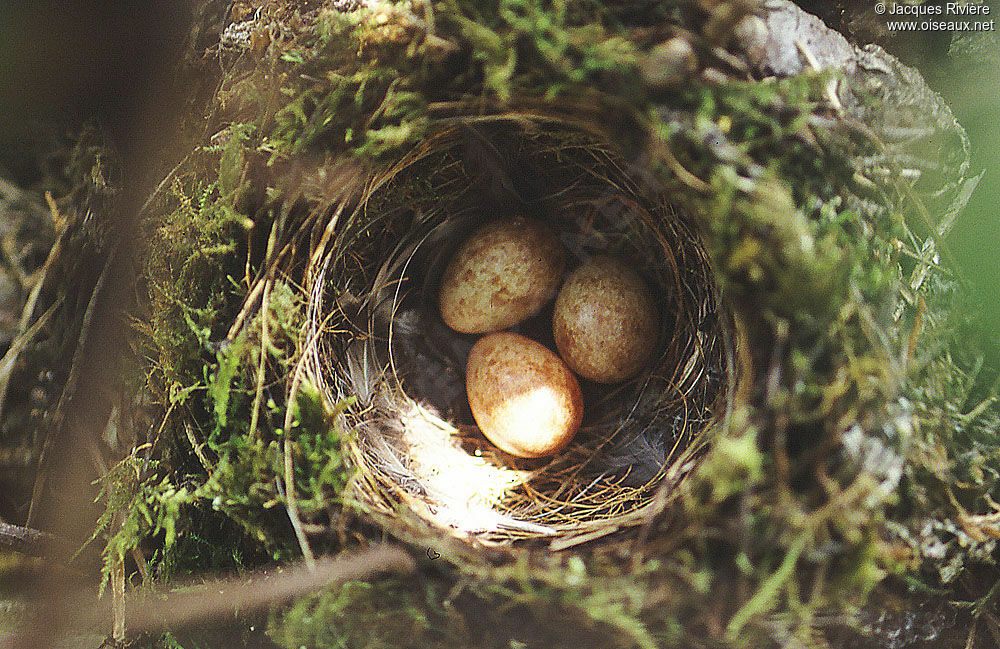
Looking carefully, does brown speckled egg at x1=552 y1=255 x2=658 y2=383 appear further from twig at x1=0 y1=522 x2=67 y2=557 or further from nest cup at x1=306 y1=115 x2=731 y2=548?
twig at x1=0 y1=522 x2=67 y2=557

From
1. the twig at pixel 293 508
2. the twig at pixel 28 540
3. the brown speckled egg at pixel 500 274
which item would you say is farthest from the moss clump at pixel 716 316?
the twig at pixel 28 540

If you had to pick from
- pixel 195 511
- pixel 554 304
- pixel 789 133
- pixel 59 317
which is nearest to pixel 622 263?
pixel 554 304

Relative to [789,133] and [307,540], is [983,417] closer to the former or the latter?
[789,133]

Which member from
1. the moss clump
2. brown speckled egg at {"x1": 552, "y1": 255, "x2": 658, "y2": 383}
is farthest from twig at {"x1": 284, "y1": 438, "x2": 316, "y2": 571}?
brown speckled egg at {"x1": 552, "y1": 255, "x2": 658, "y2": 383}

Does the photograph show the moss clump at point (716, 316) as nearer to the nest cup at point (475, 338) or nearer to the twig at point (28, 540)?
the nest cup at point (475, 338)

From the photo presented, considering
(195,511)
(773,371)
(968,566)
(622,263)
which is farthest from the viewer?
(622,263)

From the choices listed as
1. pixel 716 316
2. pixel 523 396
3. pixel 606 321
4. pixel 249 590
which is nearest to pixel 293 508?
pixel 249 590

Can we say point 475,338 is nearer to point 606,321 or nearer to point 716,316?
point 606,321
